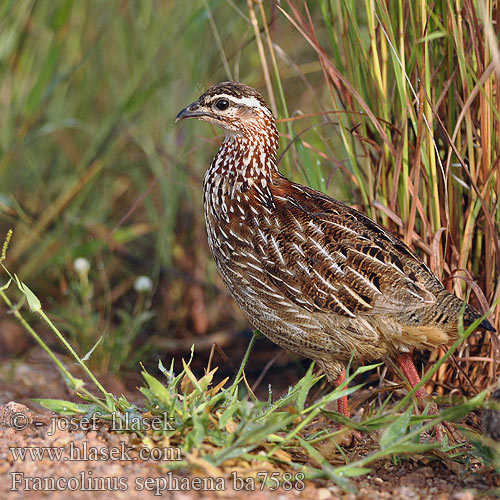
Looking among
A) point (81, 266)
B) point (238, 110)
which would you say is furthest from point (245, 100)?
point (81, 266)

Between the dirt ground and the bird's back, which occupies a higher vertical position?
the bird's back

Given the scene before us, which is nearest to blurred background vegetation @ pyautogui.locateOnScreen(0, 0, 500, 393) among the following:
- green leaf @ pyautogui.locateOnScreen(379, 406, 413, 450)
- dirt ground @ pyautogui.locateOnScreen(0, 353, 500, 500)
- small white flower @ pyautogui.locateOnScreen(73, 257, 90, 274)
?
small white flower @ pyautogui.locateOnScreen(73, 257, 90, 274)

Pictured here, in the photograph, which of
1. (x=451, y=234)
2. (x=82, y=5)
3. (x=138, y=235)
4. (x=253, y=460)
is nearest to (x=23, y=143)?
(x=138, y=235)

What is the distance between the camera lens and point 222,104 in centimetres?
373

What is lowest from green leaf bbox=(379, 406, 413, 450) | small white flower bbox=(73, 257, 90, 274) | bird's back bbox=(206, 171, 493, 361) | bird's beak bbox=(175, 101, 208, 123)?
small white flower bbox=(73, 257, 90, 274)

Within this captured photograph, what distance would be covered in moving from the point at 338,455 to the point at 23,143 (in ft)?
10.2

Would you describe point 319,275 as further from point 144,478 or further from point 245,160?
point 144,478

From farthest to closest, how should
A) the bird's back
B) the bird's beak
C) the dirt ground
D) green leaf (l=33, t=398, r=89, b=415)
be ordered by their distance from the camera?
the bird's beak < the bird's back < green leaf (l=33, t=398, r=89, b=415) < the dirt ground

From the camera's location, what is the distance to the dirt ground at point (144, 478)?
2346 mm

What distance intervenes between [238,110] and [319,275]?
3.25ft

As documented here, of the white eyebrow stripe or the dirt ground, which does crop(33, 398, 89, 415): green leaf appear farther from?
the white eyebrow stripe

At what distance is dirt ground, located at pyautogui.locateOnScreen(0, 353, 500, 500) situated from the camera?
7.70 feet

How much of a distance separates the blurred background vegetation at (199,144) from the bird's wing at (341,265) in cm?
25

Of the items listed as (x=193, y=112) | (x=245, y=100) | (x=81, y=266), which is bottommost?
(x=81, y=266)
